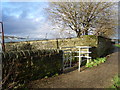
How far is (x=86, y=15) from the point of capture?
12.4 metres

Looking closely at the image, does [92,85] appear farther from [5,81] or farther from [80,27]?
[80,27]

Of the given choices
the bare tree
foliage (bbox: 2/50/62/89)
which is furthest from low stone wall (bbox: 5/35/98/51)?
the bare tree

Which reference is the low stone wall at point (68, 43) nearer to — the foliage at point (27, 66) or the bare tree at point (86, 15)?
the foliage at point (27, 66)

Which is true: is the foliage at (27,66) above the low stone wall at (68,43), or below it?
below

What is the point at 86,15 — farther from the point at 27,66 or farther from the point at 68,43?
the point at 27,66

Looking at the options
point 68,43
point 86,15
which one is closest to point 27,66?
point 68,43

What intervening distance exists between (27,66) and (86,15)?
10388mm

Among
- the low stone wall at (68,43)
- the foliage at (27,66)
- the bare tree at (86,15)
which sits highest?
the bare tree at (86,15)

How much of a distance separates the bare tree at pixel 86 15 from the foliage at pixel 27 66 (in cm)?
878

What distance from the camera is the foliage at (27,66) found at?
3.01 metres

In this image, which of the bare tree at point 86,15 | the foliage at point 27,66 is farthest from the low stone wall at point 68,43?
the bare tree at point 86,15

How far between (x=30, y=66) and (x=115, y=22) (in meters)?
12.6

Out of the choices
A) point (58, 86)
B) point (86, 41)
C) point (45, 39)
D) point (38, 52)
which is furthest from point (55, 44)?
point (58, 86)

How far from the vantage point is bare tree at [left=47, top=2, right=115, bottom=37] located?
1225cm
